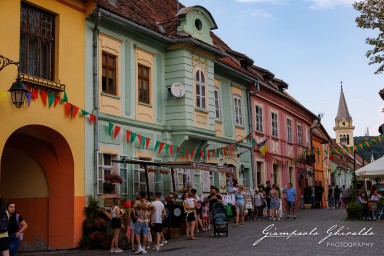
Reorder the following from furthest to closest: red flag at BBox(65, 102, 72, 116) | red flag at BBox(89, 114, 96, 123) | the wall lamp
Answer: red flag at BBox(89, 114, 96, 123)
red flag at BBox(65, 102, 72, 116)
the wall lamp

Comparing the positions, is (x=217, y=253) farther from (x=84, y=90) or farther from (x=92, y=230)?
(x=84, y=90)

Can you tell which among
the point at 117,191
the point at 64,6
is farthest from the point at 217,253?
the point at 64,6

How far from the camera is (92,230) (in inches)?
656

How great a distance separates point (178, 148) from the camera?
21.2 meters

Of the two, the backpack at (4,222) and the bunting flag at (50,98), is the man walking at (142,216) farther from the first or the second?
the backpack at (4,222)

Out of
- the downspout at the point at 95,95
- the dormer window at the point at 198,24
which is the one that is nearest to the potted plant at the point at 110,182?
the downspout at the point at 95,95

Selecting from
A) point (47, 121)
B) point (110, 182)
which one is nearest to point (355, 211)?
point (110, 182)

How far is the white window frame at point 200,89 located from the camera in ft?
74.1

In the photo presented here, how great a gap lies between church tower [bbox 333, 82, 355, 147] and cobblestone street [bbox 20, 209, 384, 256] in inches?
4253

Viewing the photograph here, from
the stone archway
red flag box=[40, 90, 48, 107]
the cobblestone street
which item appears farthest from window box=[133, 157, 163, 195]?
red flag box=[40, 90, 48, 107]

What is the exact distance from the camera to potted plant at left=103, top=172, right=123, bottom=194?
17500 millimetres

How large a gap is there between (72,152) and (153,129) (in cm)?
464

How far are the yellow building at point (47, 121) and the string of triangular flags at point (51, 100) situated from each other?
0.03 meters

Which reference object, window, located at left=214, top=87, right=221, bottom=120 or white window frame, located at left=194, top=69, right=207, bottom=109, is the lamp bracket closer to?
white window frame, located at left=194, top=69, right=207, bottom=109
